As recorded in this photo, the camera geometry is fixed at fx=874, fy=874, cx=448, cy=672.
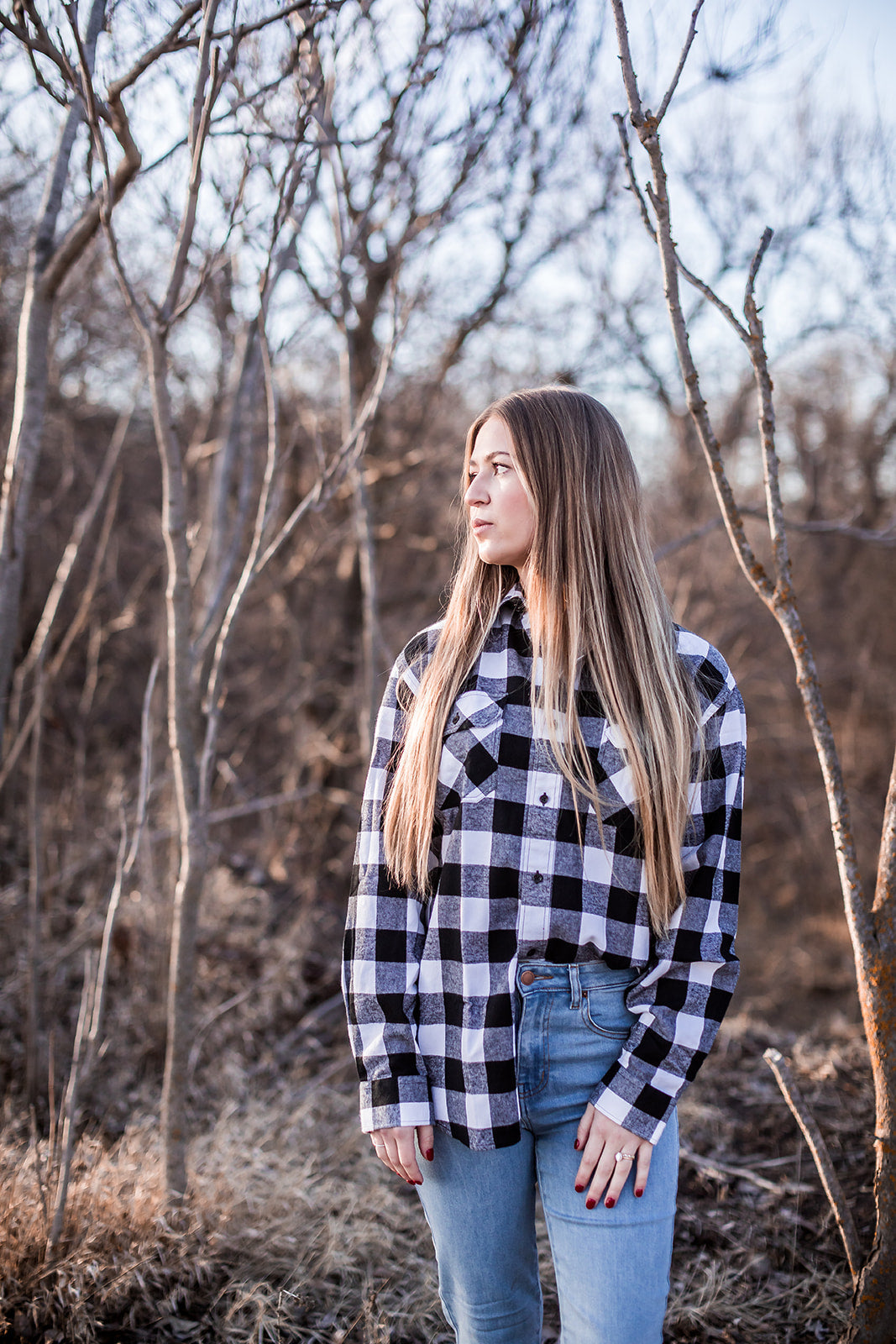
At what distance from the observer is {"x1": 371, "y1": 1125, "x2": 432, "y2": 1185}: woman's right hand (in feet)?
4.50

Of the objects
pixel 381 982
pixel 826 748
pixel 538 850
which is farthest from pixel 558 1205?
pixel 826 748

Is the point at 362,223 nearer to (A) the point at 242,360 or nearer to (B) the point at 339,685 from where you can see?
(A) the point at 242,360

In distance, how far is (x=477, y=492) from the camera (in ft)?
5.14

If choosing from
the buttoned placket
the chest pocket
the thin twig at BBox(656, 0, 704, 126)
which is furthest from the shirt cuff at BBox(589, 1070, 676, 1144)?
the thin twig at BBox(656, 0, 704, 126)

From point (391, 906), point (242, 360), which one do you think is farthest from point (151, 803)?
point (391, 906)

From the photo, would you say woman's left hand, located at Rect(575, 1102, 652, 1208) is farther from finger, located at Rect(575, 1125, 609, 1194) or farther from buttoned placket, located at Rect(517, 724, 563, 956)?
buttoned placket, located at Rect(517, 724, 563, 956)

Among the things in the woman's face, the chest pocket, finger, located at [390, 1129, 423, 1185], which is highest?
→ the woman's face

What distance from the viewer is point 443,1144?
141cm

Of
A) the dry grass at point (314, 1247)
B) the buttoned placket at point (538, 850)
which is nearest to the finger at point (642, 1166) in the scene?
the buttoned placket at point (538, 850)

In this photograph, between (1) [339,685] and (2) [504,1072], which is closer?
(2) [504,1072]

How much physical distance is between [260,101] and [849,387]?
8867 millimetres

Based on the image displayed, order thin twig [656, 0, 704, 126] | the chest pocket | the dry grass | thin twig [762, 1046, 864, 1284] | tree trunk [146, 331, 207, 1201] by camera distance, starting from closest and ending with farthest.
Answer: the chest pocket
thin twig [656, 0, 704, 126]
thin twig [762, 1046, 864, 1284]
the dry grass
tree trunk [146, 331, 207, 1201]

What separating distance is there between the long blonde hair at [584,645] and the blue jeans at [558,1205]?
8.2 inches

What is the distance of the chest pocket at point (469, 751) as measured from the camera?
1430mm
